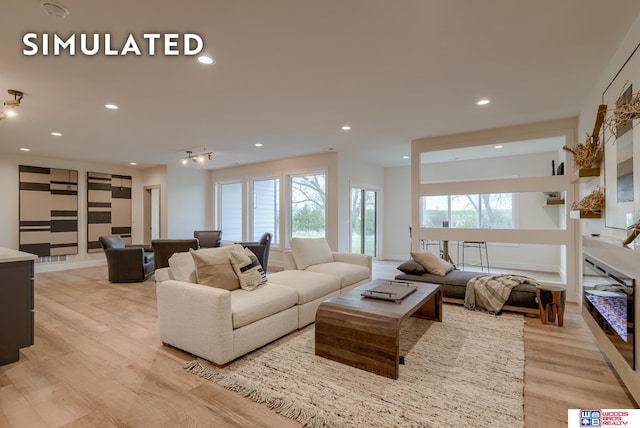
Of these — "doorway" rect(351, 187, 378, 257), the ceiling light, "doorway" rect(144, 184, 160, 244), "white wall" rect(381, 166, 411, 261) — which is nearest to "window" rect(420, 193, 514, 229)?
"white wall" rect(381, 166, 411, 261)

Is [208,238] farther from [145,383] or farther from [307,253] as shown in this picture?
[145,383]

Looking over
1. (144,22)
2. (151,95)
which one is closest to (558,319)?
(144,22)

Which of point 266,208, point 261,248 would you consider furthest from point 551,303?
point 266,208

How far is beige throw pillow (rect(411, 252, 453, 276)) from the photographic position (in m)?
4.30

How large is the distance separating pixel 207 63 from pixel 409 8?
68.0 inches

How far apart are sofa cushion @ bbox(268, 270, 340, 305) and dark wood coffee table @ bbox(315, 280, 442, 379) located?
0.58 metres

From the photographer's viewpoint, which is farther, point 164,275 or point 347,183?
point 347,183

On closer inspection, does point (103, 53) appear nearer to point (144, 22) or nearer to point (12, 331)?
point (144, 22)

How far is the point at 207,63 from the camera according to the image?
271 centimetres

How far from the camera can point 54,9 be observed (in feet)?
6.40

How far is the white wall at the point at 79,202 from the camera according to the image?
6.41 metres

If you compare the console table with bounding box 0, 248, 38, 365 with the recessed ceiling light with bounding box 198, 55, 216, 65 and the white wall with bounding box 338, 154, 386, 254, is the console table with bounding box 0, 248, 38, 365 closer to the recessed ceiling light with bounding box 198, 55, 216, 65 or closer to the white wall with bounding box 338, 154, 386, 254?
the recessed ceiling light with bounding box 198, 55, 216, 65

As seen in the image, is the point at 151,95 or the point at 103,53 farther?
the point at 151,95

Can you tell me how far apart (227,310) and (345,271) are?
1.99m
